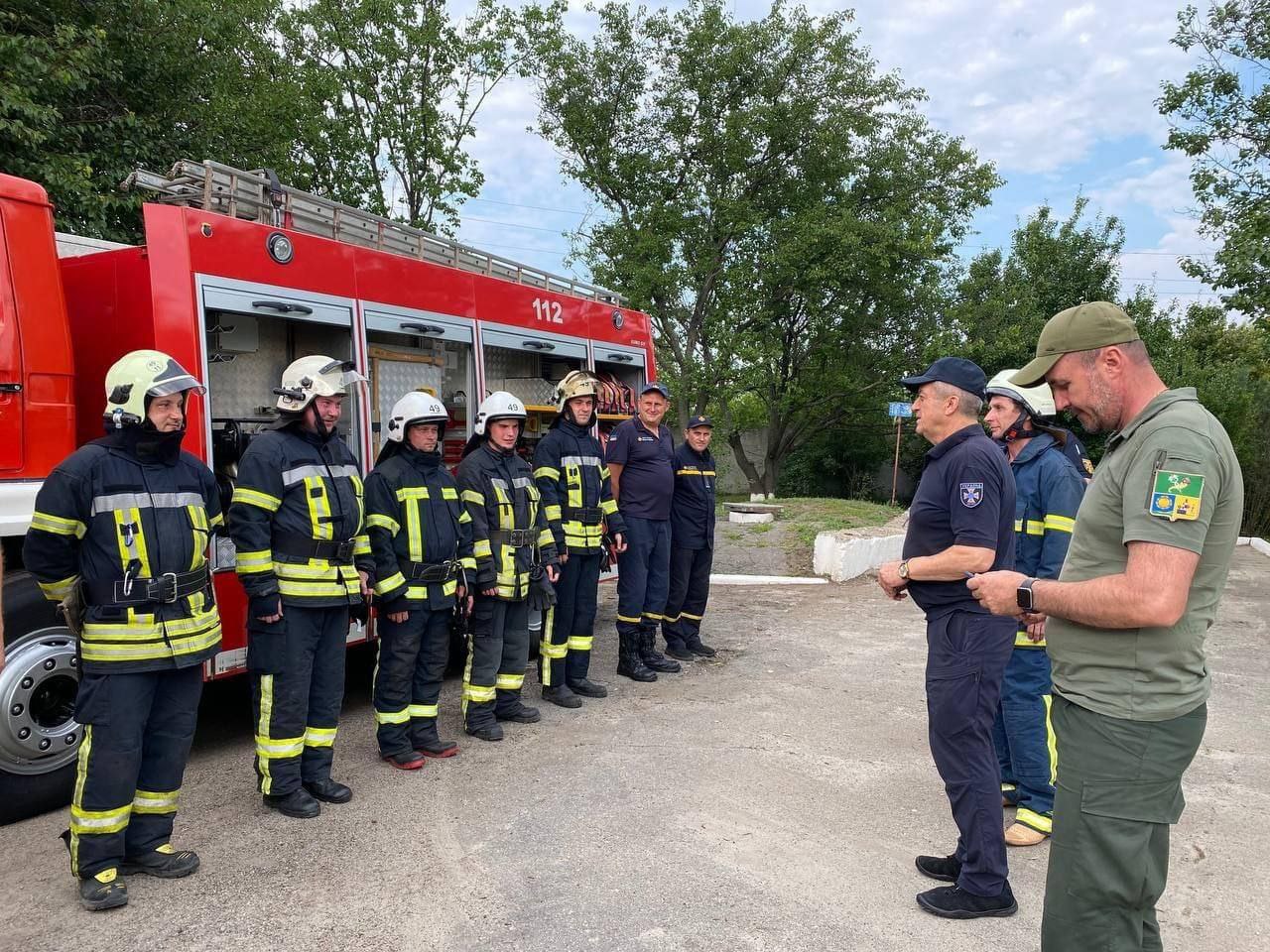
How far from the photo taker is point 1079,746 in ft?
6.90

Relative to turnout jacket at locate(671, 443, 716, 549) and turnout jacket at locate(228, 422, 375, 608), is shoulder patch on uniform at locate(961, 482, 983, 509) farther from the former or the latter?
turnout jacket at locate(671, 443, 716, 549)

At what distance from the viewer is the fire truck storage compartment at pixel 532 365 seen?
650 centimetres

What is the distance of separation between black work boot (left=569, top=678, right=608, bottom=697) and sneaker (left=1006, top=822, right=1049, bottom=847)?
2734 mm

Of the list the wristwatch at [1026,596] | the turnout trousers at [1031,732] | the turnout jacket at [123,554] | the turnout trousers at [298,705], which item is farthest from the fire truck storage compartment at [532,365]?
the wristwatch at [1026,596]

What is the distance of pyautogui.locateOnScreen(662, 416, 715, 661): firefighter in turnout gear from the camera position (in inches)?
269

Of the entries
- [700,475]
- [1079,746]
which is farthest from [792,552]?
[1079,746]

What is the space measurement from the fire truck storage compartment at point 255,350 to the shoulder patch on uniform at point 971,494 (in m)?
3.41

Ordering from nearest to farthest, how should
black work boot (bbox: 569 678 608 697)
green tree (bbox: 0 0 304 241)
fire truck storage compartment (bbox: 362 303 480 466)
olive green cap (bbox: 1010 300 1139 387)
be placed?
olive green cap (bbox: 1010 300 1139 387)
fire truck storage compartment (bbox: 362 303 480 466)
black work boot (bbox: 569 678 608 697)
green tree (bbox: 0 0 304 241)

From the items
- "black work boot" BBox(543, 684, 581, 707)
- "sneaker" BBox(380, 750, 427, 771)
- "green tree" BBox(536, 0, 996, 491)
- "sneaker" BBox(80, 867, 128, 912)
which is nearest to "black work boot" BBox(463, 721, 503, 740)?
"sneaker" BBox(380, 750, 427, 771)

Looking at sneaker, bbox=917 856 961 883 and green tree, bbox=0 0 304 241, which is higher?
green tree, bbox=0 0 304 241

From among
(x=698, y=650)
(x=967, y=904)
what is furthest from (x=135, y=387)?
(x=698, y=650)

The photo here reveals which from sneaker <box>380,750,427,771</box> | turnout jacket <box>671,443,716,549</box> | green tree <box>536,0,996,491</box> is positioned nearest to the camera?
sneaker <box>380,750,427,771</box>

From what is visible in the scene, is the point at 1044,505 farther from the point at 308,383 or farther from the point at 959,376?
the point at 308,383

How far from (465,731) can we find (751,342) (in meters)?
17.0
